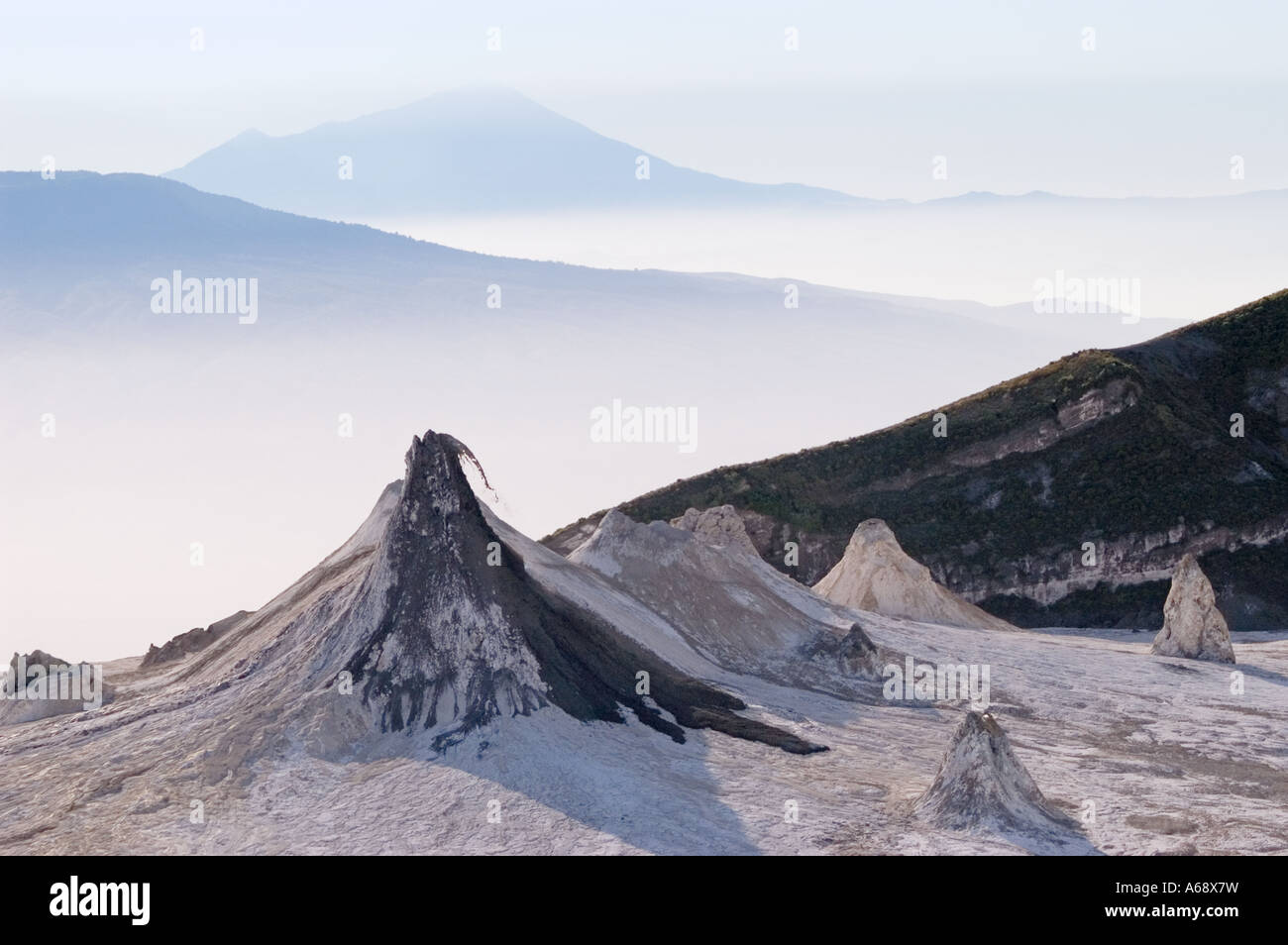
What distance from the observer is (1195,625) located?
216 feet

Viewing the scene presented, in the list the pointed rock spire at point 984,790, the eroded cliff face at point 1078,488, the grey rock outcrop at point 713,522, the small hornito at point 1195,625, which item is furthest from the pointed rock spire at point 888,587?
the pointed rock spire at point 984,790

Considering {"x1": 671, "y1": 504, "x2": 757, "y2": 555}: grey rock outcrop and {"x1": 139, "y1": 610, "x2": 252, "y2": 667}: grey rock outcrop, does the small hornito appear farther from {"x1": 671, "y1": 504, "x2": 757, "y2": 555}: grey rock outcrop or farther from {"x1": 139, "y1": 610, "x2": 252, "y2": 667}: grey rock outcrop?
{"x1": 139, "y1": 610, "x2": 252, "y2": 667}: grey rock outcrop

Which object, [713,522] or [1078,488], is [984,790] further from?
[1078,488]

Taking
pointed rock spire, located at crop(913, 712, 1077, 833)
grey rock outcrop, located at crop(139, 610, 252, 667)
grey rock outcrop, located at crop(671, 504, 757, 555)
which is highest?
grey rock outcrop, located at crop(671, 504, 757, 555)

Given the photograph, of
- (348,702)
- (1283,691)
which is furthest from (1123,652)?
(348,702)

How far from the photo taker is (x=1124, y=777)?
44.3m

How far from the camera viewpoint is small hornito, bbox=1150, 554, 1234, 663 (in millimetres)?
65875

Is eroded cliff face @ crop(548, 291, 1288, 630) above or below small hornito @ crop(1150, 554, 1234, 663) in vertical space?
above

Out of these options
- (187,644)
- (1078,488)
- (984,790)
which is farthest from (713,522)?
(984,790)

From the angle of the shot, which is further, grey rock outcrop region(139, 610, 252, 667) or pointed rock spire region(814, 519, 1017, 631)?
pointed rock spire region(814, 519, 1017, 631)

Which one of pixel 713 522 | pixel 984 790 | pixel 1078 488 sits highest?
pixel 1078 488

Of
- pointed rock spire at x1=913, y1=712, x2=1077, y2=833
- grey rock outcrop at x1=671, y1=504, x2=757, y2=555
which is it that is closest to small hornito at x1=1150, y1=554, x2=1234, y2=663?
grey rock outcrop at x1=671, y1=504, x2=757, y2=555

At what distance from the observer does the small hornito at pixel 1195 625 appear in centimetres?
6588

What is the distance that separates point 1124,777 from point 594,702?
15256mm
